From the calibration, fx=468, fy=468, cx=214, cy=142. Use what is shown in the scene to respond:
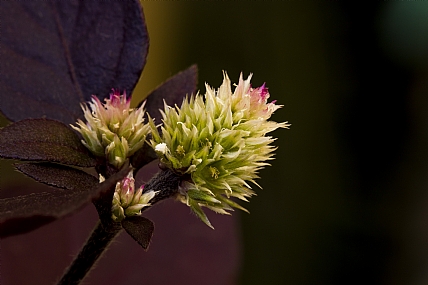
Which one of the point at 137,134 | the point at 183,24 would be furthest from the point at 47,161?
the point at 183,24

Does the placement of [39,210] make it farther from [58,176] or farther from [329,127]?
[329,127]

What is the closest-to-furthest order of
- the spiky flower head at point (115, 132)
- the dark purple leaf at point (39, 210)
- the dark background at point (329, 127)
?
the dark purple leaf at point (39, 210) → the spiky flower head at point (115, 132) → the dark background at point (329, 127)

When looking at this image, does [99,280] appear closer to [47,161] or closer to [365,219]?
[47,161]

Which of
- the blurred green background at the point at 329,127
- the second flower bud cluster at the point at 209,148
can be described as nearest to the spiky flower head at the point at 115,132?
the second flower bud cluster at the point at 209,148

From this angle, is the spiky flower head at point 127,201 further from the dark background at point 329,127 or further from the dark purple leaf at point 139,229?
the dark background at point 329,127

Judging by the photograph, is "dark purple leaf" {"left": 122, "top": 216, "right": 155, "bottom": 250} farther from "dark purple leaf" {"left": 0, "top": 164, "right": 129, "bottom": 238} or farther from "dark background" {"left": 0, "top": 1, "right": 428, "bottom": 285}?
"dark background" {"left": 0, "top": 1, "right": 428, "bottom": 285}
